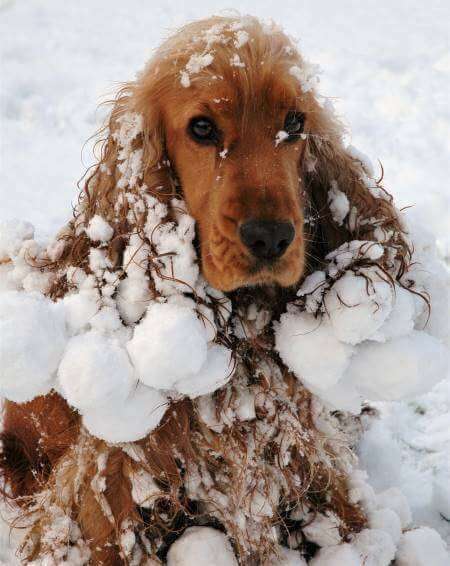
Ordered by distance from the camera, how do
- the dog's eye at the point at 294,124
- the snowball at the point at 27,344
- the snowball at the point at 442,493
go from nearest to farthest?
the snowball at the point at 27,344 < the dog's eye at the point at 294,124 < the snowball at the point at 442,493

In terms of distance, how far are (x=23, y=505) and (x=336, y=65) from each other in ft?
11.9

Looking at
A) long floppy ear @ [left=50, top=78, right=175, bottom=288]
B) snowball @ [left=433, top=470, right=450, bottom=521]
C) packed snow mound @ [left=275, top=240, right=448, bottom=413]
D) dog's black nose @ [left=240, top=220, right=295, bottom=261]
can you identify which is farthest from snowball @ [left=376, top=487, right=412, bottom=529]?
long floppy ear @ [left=50, top=78, right=175, bottom=288]

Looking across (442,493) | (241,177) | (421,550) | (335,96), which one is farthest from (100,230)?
(335,96)

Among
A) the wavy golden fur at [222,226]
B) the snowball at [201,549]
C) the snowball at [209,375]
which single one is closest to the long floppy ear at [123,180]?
the wavy golden fur at [222,226]

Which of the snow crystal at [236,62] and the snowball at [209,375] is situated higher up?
the snow crystal at [236,62]

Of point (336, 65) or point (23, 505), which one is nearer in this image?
point (23, 505)

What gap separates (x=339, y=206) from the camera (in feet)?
5.92

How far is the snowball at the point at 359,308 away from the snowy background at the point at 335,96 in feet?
3.39

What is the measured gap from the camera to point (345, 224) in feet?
5.97

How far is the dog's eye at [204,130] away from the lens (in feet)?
5.23

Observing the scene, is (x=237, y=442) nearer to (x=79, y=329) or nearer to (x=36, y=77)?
(x=79, y=329)

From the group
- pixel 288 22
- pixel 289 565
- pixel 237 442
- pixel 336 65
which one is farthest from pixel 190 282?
pixel 288 22

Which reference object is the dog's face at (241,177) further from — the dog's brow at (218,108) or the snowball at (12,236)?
the snowball at (12,236)

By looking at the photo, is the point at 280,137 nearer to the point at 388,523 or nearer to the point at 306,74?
the point at 306,74
